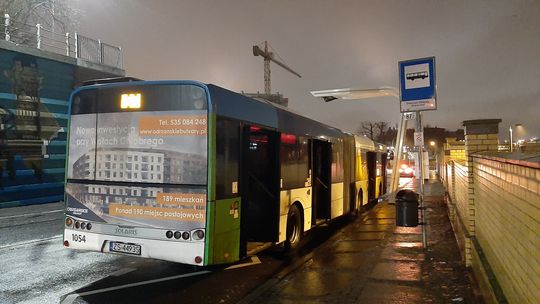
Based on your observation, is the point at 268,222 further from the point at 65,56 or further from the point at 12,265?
the point at 65,56

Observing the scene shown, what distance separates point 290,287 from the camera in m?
6.50

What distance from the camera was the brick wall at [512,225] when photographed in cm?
307

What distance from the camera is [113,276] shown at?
7340 millimetres

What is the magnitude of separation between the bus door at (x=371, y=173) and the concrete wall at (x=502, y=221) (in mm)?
9770

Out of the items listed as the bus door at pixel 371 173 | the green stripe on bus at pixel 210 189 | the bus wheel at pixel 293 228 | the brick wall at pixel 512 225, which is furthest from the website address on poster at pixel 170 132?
the bus door at pixel 371 173

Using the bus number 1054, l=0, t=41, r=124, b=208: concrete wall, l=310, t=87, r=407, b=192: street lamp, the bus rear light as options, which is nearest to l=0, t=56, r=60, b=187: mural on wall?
l=0, t=41, r=124, b=208: concrete wall

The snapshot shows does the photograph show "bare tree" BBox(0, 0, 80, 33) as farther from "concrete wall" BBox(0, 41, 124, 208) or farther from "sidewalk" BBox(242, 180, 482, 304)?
"sidewalk" BBox(242, 180, 482, 304)

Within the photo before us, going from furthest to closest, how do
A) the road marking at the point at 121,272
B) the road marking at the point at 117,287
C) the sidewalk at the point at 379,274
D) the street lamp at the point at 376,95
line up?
the street lamp at the point at 376,95 < the road marking at the point at 121,272 < the road marking at the point at 117,287 < the sidewalk at the point at 379,274

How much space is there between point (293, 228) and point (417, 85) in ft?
12.6

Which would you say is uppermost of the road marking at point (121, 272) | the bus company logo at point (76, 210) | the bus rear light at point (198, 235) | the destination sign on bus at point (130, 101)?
the destination sign on bus at point (130, 101)

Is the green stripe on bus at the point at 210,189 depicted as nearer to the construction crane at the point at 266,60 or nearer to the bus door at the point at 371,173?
the bus door at the point at 371,173

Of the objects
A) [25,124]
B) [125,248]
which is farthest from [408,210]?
[25,124]

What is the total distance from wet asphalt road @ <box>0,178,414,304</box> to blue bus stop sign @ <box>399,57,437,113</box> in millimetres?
3727

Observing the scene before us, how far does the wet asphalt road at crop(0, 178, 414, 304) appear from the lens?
6289 millimetres
